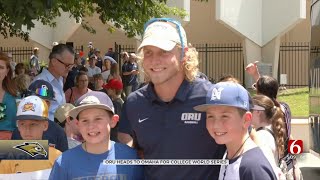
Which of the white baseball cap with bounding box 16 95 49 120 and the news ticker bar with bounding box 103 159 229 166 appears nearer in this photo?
the news ticker bar with bounding box 103 159 229 166

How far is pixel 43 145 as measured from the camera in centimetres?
360

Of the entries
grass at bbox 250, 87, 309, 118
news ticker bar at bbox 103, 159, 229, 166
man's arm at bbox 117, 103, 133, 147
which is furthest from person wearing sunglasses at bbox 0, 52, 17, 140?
grass at bbox 250, 87, 309, 118

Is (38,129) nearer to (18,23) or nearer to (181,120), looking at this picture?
(181,120)

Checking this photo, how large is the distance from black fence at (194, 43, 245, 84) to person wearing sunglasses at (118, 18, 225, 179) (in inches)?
1028

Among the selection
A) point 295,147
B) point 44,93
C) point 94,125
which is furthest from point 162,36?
point 295,147

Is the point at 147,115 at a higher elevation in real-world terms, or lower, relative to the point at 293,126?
higher

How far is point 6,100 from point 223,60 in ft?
83.5

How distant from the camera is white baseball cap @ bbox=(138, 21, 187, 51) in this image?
314 cm

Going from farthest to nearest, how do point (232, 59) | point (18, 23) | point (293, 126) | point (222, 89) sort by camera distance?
point (232, 59) → point (293, 126) → point (18, 23) → point (222, 89)

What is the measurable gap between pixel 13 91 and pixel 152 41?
8.01 feet

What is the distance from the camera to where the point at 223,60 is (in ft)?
98.5

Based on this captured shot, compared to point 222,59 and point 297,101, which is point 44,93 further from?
point 222,59

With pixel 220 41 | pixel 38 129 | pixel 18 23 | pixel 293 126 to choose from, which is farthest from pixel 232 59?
pixel 38 129

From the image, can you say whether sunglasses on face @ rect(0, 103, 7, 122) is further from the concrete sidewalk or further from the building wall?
the building wall
